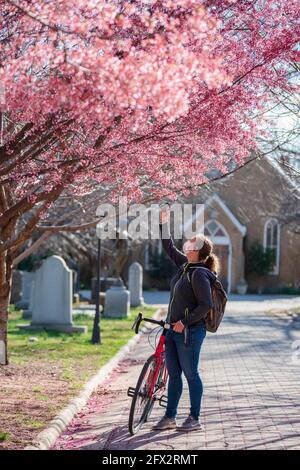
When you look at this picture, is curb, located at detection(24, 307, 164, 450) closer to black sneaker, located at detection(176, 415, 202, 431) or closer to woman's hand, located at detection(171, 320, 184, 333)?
black sneaker, located at detection(176, 415, 202, 431)

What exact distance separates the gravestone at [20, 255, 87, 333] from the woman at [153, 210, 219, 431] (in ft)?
38.2

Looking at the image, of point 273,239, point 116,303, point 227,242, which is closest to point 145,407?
point 116,303

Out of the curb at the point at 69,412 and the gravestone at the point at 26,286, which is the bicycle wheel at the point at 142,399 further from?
the gravestone at the point at 26,286

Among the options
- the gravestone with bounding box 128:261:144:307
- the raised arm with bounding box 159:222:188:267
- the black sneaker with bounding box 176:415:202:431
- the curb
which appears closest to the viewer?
the curb

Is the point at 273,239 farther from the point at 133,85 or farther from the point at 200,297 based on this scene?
the point at 133,85

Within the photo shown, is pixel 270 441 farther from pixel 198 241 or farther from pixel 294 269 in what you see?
pixel 294 269

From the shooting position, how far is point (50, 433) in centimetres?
770

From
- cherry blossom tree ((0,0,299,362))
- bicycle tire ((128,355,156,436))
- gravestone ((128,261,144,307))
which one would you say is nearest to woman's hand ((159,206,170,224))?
cherry blossom tree ((0,0,299,362))

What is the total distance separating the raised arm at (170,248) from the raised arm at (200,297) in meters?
0.75

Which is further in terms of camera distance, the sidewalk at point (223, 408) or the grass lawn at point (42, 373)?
the grass lawn at point (42, 373)

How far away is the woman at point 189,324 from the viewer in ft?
25.8

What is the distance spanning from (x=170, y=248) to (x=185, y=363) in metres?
1.40

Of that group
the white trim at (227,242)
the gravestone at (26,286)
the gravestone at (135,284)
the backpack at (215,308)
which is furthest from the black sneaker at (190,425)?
the white trim at (227,242)

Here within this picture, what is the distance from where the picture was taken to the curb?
7332 mm
